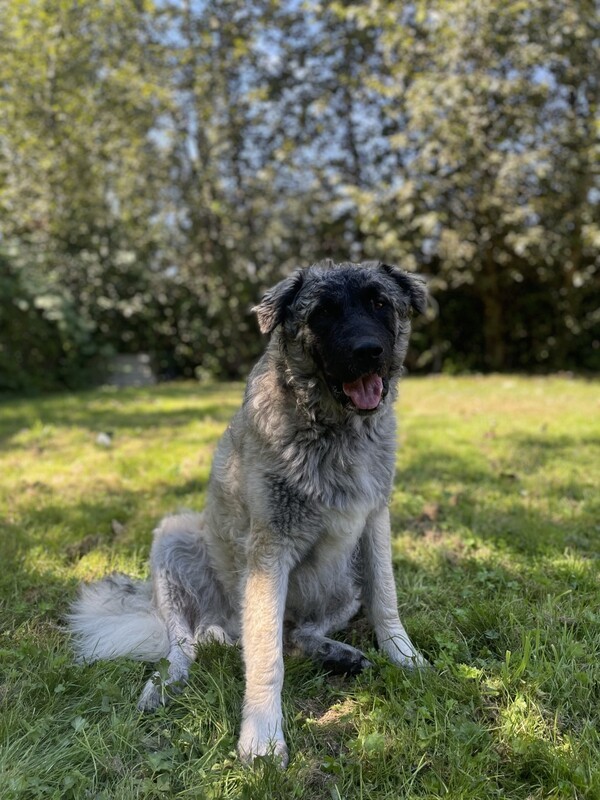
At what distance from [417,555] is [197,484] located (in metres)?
2.14

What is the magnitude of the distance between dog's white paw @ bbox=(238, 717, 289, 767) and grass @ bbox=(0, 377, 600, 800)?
0.05 m

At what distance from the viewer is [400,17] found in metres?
11.3

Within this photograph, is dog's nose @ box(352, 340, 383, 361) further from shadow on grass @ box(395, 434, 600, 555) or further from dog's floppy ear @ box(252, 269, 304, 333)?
shadow on grass @ box(395, 434, 600, 555)

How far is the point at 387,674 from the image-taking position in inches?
90.4

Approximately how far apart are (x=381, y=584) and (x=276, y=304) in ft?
4.24

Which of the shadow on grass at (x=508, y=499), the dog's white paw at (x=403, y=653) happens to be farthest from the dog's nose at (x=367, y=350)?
the shadow on grass at (x=508, y=499)

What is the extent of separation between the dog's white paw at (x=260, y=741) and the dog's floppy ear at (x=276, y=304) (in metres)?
1.46

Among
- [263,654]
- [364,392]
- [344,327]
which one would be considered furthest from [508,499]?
[263,654]

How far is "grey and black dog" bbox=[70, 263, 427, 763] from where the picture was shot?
227cm

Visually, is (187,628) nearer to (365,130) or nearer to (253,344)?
(253,344)

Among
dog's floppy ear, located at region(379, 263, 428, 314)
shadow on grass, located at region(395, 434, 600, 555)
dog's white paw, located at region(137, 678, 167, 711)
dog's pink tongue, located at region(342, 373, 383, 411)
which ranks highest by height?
dog's floppy ear, located at region(379, 263, 428, 314)

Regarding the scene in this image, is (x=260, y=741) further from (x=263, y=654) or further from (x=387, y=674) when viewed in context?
(x=387, y=674)

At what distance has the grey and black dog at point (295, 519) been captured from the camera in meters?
2.27

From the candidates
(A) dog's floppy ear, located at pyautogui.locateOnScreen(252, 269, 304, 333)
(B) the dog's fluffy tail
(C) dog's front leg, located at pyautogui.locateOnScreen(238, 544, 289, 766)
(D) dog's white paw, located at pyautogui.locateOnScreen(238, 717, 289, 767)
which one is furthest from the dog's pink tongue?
(B) the dog's fluffy tail
